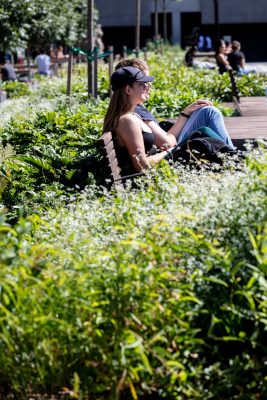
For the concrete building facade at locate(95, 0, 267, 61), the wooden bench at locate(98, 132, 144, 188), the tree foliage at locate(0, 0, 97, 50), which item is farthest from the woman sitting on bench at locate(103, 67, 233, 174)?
the concrete building facade at locate(95, 0, 267, 61)

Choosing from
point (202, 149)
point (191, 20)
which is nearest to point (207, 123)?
point (202, 149)

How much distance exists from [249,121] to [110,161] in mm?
3563

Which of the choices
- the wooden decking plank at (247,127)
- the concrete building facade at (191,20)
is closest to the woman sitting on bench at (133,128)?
the wooden decking plank at (247,127)

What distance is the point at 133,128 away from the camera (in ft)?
21.5

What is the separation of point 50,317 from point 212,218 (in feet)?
2.86

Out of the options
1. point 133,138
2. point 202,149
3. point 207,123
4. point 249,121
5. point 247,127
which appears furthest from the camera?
point 249,121

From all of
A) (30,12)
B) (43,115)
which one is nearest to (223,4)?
(30,12)

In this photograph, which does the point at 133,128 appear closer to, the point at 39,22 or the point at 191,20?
the point at 39,22

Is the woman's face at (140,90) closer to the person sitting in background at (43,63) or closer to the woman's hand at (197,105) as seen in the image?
the woman's hand at (197,105)

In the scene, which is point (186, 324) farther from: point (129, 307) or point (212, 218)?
point (212, 218)

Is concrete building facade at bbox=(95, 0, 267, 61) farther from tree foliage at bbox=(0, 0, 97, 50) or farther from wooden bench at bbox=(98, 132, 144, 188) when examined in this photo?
wooden bench at bbox=(98, 132, 144, 188)

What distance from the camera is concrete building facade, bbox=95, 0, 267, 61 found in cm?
6525

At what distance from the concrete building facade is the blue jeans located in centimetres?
5656

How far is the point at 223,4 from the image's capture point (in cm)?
6525
